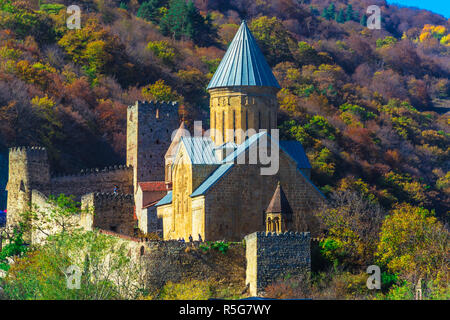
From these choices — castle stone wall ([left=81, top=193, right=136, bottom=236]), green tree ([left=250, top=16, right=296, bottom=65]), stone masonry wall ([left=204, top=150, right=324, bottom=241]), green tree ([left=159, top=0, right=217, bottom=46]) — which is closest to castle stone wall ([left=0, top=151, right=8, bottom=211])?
castle stone wall ([left=81, top=193, right=136, bottom=236])

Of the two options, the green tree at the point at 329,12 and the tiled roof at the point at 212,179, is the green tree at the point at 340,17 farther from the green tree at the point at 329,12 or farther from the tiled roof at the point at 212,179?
the tiled roof at the point at 212,179

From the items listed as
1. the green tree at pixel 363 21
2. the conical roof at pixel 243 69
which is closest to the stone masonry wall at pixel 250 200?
the conical roof at pixel 243 69

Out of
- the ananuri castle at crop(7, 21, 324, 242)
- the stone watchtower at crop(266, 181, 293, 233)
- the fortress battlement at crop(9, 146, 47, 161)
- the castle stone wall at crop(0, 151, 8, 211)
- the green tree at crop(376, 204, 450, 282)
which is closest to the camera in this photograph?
the green tree at crop(376, 204, 450, 282)

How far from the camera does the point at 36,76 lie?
6269cm

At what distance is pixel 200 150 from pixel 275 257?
8.75 m

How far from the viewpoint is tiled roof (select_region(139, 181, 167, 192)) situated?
48688 mm

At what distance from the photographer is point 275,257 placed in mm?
32781

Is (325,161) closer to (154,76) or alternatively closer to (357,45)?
(154,76)

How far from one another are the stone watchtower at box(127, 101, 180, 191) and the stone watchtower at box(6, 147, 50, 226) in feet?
26.1

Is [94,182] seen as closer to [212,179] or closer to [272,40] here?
[212,179]

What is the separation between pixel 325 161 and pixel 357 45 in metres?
48.0

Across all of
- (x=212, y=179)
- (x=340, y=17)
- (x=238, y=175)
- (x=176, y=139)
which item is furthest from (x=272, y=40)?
(x=238, y=175)

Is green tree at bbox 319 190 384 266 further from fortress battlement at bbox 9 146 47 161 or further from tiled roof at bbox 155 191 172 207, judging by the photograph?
fortress battlement at bbox 9 146 47 161

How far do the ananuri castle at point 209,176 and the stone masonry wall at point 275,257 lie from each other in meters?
1.92
